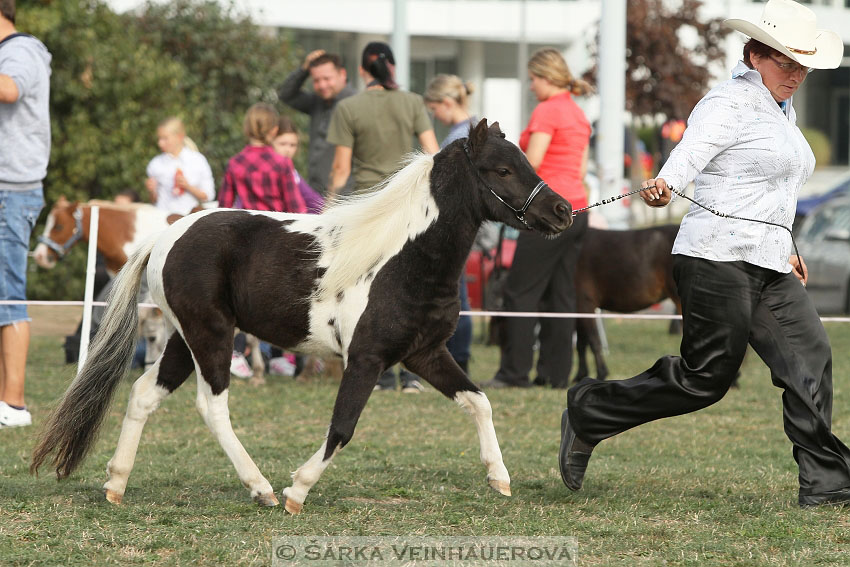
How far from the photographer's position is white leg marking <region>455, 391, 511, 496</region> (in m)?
5.25

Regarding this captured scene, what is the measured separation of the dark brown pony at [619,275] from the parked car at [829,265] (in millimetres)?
5630

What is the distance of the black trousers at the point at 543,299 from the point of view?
920cm

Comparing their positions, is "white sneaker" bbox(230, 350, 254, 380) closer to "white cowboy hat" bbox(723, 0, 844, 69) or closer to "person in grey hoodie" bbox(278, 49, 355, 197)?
"person in grey hoodie" bbox(278, 49, 355, 197)

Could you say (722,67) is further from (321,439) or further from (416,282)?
(416,282)

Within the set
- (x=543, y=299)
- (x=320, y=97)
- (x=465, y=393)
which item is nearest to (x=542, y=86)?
(x=543, y=299)

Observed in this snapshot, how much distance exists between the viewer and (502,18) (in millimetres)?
33719

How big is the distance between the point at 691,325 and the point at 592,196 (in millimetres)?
8008

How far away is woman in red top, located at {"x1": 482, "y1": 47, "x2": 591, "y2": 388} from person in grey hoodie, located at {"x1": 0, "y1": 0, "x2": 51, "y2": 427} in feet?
11.4

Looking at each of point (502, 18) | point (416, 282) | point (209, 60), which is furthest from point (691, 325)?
point (502, 18)

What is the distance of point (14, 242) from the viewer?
694cm

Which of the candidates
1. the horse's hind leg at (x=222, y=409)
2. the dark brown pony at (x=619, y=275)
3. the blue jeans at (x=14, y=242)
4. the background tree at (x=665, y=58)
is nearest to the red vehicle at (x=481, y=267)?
the dark brown pony at (x=619, y=275)

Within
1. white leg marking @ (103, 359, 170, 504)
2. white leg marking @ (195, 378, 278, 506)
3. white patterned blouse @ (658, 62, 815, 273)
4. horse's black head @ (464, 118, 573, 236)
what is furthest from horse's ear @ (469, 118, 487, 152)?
white leg marking @ (103, 359, 170, 504)

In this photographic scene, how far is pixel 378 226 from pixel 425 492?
52.7 inches

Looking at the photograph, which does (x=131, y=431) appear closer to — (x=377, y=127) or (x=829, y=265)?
(x=377, y=127)
